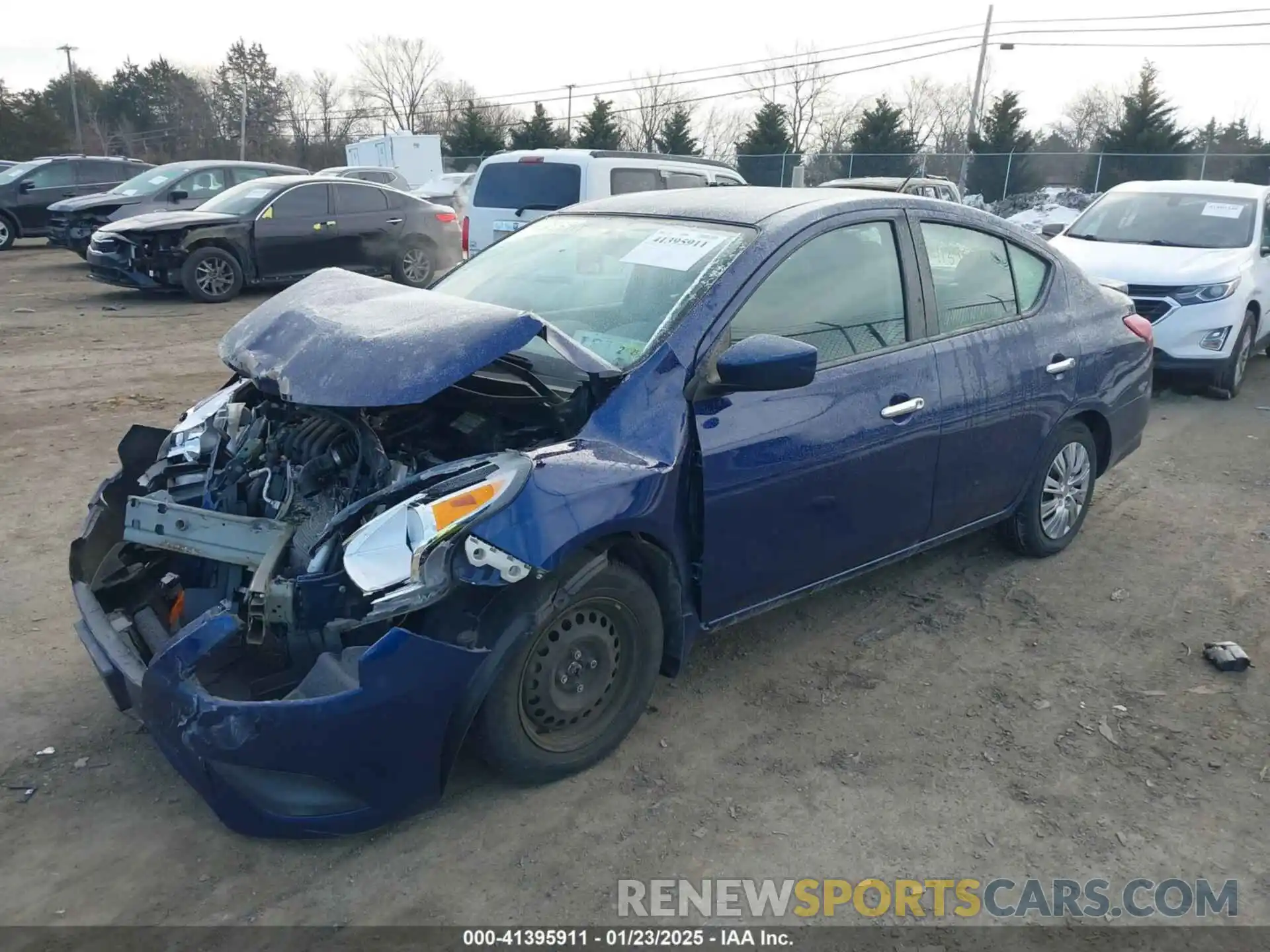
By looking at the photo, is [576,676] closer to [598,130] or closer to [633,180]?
[633,180]

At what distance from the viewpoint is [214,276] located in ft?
40.2

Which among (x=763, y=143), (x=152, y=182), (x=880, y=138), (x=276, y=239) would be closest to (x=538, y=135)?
(x=763, y=143)

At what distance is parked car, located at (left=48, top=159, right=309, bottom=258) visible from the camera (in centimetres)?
1459

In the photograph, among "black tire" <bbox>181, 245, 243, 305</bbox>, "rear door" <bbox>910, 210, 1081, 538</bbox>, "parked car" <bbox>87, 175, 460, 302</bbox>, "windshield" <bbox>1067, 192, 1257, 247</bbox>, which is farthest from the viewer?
"black tire" <bbox>181, 245, 243, 305</bbox>

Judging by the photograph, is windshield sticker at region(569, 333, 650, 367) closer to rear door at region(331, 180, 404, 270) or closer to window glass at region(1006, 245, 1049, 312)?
window glass at region(1006, 245, 1049, 312)

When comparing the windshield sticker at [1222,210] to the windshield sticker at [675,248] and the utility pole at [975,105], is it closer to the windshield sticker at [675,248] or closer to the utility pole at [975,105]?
the windshield sticker at [675,248]

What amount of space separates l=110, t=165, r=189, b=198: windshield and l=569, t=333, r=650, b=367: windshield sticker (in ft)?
45.5

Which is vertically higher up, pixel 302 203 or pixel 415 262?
pixel 302 203

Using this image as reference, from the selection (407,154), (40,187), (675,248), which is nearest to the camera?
(675,248)

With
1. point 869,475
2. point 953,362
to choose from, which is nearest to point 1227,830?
point 869,475

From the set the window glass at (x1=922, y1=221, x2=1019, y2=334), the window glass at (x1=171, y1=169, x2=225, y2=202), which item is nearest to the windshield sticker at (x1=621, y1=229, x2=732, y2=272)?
the window glass at (x1=922, y1=221, x2=1019, y2=334)

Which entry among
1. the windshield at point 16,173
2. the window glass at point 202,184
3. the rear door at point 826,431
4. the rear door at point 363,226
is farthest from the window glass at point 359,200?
the rear door at point 826,431

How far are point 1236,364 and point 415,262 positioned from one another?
33.2ft

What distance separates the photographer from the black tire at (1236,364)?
8359 millimetres
